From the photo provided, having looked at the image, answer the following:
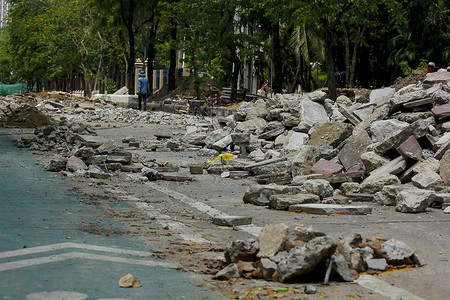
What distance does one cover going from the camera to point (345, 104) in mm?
17797

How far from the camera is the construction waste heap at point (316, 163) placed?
5137 mm

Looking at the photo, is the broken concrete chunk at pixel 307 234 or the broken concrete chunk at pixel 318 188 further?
the broken concrete chunk at pixel 318 188

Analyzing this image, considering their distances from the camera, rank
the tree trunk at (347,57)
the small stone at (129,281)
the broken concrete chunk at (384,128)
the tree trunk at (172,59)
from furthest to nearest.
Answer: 1. the tree trunk at (172,59)
2. the tree trunk at (347,57)
3. the broken concrete chunk at (384,128)
4. the small stone at (129,281)

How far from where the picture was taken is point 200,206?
8.62 m

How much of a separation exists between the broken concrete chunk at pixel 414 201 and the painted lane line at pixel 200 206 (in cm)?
228

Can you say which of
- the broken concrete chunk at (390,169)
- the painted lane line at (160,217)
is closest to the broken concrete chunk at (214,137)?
the broken concrete chunk at (390,169)

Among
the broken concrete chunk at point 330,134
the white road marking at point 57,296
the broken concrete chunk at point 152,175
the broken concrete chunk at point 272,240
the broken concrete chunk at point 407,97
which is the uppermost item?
the broken concrete chunk at point 407,97

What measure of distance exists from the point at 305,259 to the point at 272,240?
0.55 metres

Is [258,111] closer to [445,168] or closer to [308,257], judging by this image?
[445,168]

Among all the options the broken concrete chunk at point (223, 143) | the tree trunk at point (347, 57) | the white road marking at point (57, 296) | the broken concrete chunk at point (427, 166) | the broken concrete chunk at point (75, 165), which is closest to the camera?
the white road marking at point (57, 296)

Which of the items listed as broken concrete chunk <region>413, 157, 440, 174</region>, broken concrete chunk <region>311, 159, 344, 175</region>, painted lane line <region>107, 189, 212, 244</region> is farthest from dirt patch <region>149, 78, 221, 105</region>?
painted lane line <region>107, 189, 212, 244</region>

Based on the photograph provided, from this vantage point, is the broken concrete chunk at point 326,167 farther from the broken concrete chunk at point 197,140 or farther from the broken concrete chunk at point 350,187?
the broken concrete chunk at point 197,140

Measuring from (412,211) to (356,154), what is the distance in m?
3.41

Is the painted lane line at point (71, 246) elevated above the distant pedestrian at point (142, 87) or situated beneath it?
situated beneath
